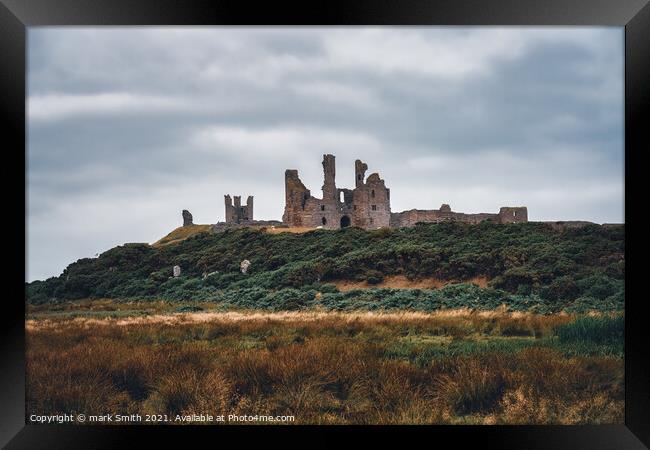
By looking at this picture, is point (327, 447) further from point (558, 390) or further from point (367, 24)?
point (367, 24)

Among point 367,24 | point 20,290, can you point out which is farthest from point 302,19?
point 20,290

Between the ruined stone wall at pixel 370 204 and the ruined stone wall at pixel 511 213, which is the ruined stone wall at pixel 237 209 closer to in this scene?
the ruined stone wall at pixel 370 204

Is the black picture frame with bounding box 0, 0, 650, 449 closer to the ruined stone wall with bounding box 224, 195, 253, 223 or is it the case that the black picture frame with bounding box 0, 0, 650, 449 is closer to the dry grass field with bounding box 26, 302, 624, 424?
the dry grass field with bounding box 26, 302, 624, 424

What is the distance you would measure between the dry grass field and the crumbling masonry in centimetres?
2985

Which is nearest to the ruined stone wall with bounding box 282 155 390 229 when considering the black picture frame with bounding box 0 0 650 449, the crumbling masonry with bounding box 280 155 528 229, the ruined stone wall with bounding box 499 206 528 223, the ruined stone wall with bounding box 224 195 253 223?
the crumbling masonry with bounding box 280 155 528 229

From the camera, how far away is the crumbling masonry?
39.7 meters

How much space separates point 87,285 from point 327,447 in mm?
16535

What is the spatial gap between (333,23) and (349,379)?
4.40 m

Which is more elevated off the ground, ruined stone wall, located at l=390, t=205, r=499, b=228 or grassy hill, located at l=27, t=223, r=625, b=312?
ruined stone wall, located at l=390, t=205, r=499, b=228

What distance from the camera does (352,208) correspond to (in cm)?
4159

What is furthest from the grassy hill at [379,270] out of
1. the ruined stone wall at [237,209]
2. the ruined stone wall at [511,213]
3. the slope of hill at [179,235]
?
the ruined stone wall at [237,209]

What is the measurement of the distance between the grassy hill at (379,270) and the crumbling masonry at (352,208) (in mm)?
11631

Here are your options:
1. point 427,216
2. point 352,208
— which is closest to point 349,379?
point 427,216

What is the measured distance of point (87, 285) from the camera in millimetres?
20109
